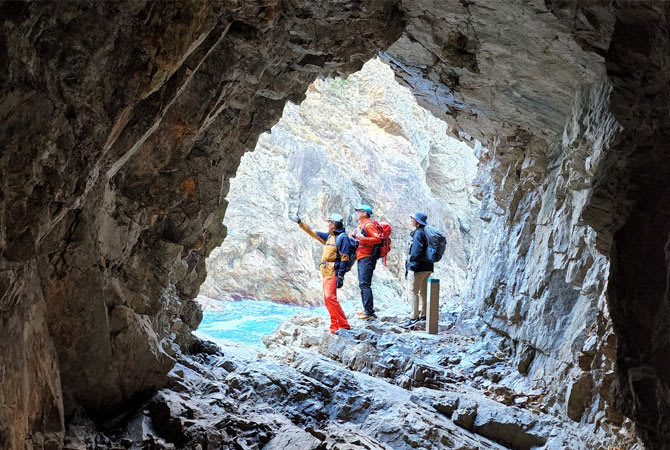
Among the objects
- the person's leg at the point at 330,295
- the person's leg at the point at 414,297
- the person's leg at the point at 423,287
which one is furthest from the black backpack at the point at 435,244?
the person's leg at the point at 330,295

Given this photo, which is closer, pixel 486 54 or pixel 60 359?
pixel 60 359

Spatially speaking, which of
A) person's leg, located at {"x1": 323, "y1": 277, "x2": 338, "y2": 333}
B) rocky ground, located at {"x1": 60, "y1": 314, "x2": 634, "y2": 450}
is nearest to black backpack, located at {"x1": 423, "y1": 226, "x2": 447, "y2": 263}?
rocky ground, located at {"x1": 60, "y1": 314, "x2": 634, "y2": 450}

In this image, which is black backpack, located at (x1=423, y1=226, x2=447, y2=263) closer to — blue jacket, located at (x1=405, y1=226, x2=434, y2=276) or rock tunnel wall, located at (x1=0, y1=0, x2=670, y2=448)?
blue jacket, located at (x1=405, y1=226, x2=434, y2=276)

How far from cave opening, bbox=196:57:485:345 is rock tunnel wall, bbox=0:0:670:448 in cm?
481

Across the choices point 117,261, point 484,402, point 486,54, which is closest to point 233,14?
point 117,261

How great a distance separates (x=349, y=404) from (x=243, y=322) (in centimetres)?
654

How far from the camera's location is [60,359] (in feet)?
14.9

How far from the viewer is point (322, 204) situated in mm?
20312

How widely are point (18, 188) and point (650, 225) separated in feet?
14.0

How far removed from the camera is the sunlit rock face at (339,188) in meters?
18.6

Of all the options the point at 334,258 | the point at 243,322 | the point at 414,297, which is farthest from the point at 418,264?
the point at 243,322

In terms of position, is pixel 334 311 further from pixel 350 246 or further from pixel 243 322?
pixel 243 322

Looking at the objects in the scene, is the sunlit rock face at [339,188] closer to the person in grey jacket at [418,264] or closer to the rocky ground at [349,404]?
the person in grey jacket at [418,264]

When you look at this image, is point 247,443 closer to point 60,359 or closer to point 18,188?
point 60,359
